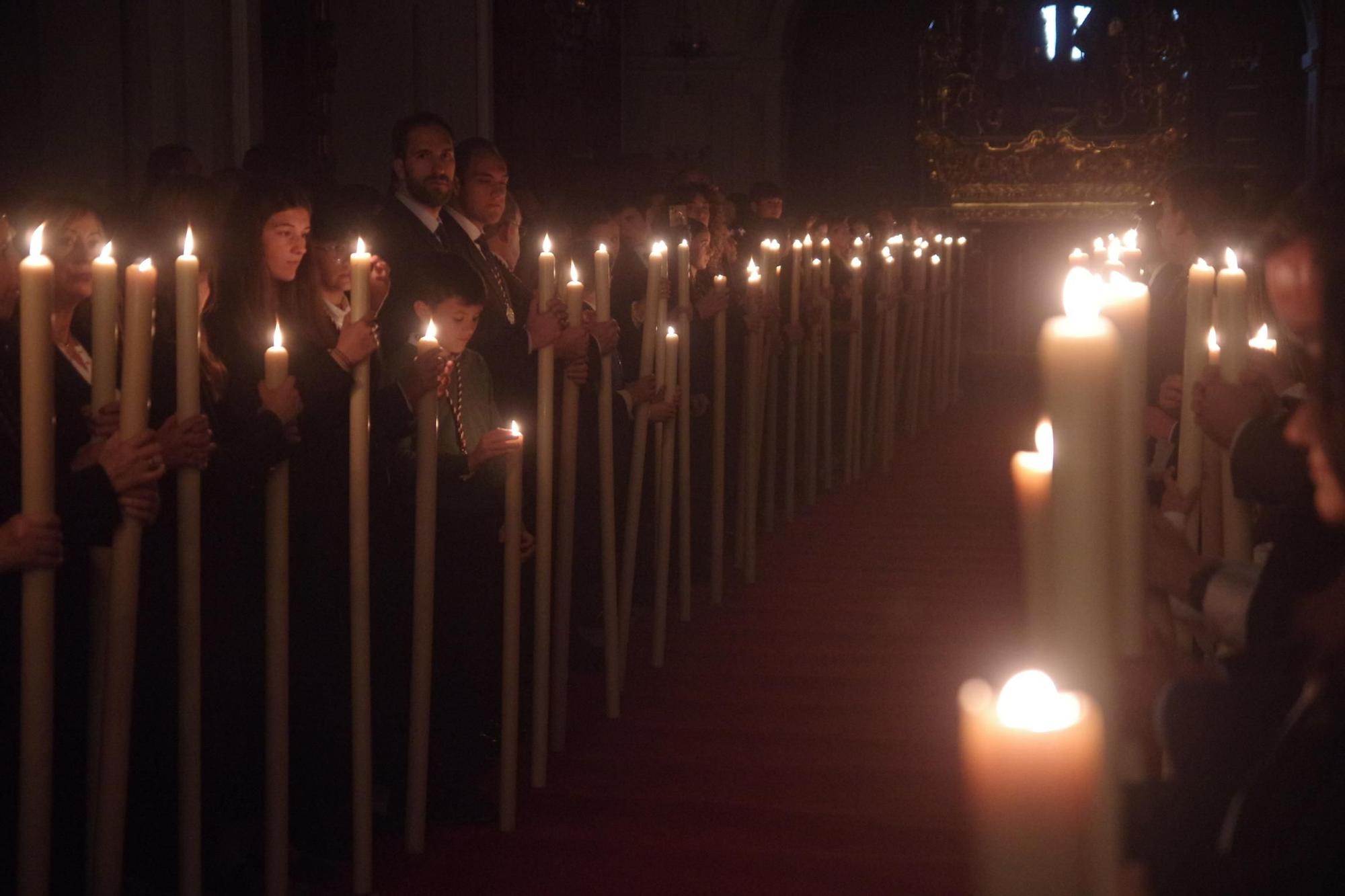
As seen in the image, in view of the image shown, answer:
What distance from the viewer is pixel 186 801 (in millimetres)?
2906

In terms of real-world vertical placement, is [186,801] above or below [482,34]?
below

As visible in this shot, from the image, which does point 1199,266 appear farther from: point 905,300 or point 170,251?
point 905,300

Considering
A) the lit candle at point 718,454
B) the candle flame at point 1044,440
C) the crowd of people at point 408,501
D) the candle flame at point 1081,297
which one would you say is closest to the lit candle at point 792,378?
the lit candle at point 718,454

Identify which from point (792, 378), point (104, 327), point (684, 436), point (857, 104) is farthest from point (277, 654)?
point (857, 104)

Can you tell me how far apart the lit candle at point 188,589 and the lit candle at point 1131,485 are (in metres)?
1.74

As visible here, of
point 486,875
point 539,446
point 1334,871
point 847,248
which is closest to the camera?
point 1334,871

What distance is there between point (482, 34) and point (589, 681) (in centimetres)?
544

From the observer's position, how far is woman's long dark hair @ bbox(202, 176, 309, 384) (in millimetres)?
3461

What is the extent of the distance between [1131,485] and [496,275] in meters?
3.85

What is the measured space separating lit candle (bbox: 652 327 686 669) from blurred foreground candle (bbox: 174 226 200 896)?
7.85 feet

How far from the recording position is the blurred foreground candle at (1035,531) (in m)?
1.17

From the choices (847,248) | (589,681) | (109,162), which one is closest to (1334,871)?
(589,681)

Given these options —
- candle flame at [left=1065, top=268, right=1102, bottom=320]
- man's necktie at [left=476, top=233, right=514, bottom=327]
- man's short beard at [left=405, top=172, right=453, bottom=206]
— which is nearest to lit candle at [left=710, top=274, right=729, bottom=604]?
man's necktie at [left=476, top=233, right=514, bottom=327]

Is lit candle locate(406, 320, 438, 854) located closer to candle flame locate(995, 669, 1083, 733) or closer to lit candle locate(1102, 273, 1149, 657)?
lit candle locate(1102, 273, 1149, 657)
